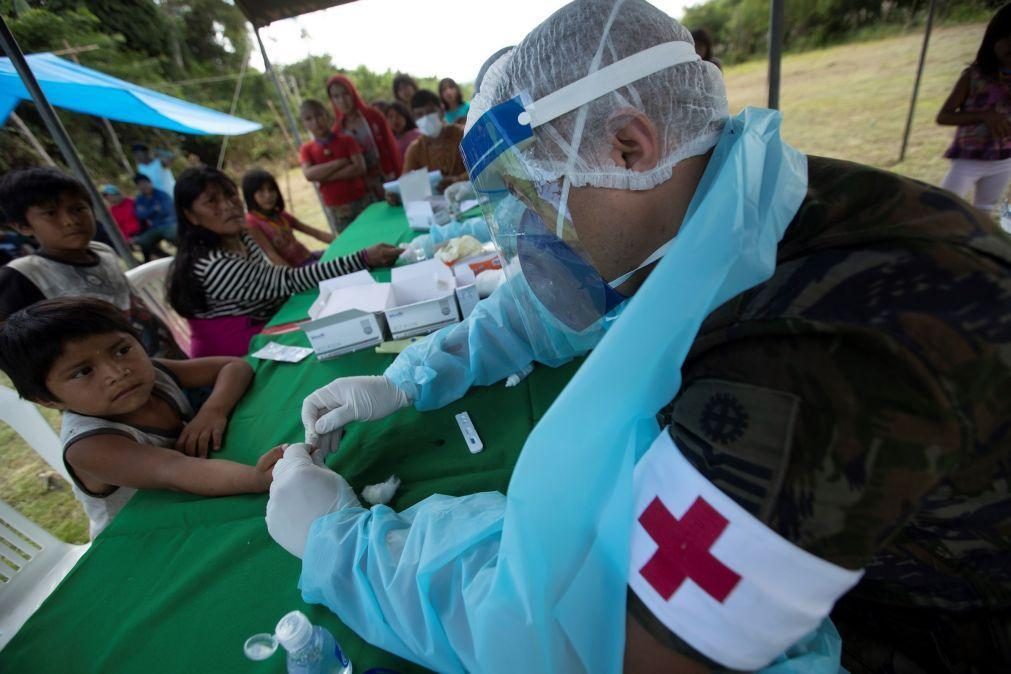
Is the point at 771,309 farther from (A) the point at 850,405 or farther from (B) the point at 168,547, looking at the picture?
(B) the point at 168,547

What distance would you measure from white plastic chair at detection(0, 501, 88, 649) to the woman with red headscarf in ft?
12.4

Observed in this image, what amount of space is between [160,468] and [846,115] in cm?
898

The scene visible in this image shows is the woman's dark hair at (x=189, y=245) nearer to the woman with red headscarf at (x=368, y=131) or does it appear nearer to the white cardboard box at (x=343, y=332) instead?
the white cardboard box at (x=343, y=332)

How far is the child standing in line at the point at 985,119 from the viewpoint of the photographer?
2700 millimetres

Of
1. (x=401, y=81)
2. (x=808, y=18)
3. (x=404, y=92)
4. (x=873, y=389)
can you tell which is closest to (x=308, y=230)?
(x=404, y=92)

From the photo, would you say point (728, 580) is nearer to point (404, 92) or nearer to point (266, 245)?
point (266, 245)

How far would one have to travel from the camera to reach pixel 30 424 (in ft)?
5.49

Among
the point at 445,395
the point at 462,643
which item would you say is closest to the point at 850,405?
the point at 462,643

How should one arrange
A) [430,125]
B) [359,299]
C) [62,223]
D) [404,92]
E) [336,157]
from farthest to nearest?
[404,92], [336,157], [430,125], [62,223], [359,299]

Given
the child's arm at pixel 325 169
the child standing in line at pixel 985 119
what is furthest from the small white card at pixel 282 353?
the child standing in line at pixel 985 119

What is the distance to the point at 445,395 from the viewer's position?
4.42ft

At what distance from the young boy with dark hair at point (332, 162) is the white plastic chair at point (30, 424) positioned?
121 inches

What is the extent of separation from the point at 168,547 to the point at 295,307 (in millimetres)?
1353

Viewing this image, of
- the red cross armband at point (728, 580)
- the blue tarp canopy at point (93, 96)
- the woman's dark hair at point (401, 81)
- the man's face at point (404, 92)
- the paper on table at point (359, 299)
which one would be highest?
the blue tarp canopy at point (93, 96)
